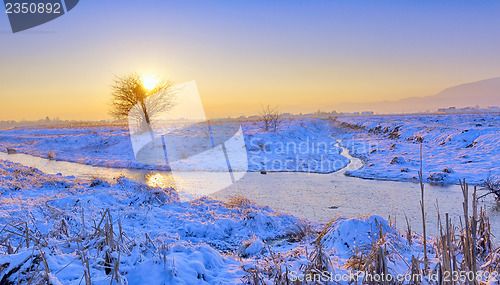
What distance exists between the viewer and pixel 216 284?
3.46 m

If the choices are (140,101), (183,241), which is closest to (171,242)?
(183,241)

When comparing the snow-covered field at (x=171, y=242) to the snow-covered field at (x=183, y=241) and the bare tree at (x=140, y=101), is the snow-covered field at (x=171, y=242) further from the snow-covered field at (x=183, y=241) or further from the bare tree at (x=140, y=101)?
the bare tree at (x=140, y=101)

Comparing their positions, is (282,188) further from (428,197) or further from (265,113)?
(265,113)

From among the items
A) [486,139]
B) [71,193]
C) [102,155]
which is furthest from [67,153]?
[486,139]

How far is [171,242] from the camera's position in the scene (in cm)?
429

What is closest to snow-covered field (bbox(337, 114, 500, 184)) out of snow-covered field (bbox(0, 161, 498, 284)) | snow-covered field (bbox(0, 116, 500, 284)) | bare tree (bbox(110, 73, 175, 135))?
snow-covered field (bbox(0, 116, 500, 284))

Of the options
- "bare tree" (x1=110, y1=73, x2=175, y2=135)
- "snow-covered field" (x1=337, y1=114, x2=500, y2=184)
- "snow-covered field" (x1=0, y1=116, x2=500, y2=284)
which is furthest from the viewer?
"bare tree" (x1=110, y1=73, x2=175, y2=135)

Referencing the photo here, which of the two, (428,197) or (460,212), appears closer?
(460,212)

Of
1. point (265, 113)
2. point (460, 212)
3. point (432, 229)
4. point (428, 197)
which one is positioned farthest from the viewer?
point (265, 113)

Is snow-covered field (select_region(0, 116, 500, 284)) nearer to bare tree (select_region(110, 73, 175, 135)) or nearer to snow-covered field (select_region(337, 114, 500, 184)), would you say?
snow-covered field (select_region(337, 114, 500, 184))

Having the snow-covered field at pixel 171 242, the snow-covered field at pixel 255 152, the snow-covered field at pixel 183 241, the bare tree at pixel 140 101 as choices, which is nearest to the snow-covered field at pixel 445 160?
the snow-covered field at pixel 183 241

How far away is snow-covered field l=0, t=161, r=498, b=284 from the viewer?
3.01m

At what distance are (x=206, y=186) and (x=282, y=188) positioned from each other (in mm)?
3297

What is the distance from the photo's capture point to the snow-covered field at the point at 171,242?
301 centimetres
